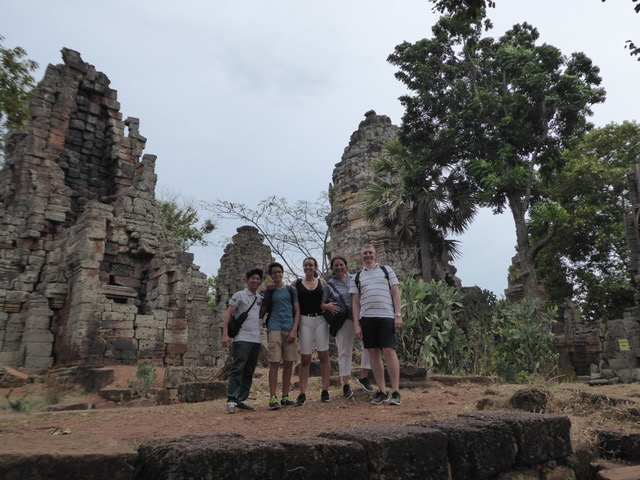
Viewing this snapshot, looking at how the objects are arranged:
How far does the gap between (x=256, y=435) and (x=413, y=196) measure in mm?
17499

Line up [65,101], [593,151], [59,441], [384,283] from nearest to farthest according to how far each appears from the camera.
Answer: [59,441]
[384,283]
[65,101]
[593,151]

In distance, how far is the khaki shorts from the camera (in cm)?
604

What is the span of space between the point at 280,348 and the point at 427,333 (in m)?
5.33

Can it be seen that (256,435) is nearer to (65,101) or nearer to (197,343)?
(197,343)

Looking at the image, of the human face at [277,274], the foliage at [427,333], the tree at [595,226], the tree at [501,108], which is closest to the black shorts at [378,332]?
the human face at [277,274]

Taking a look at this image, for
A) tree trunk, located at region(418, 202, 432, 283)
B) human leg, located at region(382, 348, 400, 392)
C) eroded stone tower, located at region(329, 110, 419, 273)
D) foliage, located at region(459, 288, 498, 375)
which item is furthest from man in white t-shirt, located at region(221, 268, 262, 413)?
eroded stone tower, located at region(329, 110, 419, 273)

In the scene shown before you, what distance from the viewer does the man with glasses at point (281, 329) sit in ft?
19.8

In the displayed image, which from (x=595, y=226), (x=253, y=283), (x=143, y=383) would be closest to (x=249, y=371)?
(x=253, y=283)

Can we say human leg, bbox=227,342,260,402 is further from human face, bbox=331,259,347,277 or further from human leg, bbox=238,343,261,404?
human face, bbox=331,259,347,277

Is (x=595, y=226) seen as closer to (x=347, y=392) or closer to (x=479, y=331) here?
(x=479, y=331)

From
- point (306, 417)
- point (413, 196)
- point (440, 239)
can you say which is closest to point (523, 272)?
point (440, 239)

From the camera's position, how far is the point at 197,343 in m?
16.3

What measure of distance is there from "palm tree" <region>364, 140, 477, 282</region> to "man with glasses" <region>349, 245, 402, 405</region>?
46.5 ft

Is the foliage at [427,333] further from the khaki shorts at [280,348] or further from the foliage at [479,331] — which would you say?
the khaki shorts at [280,348]
